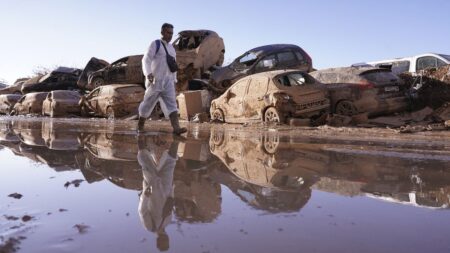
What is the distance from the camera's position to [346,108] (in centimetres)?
1138

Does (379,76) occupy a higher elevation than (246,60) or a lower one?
lower

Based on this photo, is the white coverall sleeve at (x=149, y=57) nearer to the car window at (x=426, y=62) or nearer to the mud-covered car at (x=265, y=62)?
the mud-covered car at (x=265, y=62)

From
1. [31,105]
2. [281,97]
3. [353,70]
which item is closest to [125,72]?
[31,105]

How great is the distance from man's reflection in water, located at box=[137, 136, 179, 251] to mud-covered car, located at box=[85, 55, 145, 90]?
14768 mm

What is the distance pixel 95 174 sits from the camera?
12.8 feet

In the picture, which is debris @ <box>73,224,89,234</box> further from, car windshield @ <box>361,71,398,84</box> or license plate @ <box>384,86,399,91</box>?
license plate @ <box>384,86,399,91</box>

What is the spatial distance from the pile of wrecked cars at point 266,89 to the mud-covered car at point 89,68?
0.10ft

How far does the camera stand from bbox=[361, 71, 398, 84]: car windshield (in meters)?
11.2

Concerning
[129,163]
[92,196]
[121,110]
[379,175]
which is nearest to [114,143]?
[129,163]

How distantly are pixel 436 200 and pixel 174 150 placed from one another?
11.1ft

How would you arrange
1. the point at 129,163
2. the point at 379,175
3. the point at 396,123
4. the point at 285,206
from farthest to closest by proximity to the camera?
the point at 396,123 < the point at 129,163 < the point at 379,175 < the point at 285,206

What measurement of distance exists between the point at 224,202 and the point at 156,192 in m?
0.52

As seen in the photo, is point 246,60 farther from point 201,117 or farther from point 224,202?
point 224,202

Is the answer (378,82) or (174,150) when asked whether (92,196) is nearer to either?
(174,150)
